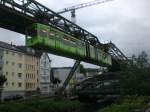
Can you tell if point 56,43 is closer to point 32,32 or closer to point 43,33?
point 43,33

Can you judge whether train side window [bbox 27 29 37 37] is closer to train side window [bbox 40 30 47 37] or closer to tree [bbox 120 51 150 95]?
train side window [bbox 40 30 47 37]

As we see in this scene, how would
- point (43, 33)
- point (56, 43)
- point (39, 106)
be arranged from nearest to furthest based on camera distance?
point (43, 33)
point (56, 43)
point (39, 106)

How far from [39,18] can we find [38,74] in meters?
90.4

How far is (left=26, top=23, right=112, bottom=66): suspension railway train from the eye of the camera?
4047 centimetres

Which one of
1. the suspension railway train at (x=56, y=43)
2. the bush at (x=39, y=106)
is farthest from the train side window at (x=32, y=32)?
the bush at (x=39, y=106)

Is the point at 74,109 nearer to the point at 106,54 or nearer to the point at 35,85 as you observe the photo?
the point at 106,54

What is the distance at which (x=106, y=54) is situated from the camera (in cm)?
6794

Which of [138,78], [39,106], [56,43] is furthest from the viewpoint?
[138,78]

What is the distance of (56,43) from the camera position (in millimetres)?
43406

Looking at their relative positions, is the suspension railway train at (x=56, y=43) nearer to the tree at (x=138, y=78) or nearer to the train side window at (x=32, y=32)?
the train side window at (x=32, y=32)

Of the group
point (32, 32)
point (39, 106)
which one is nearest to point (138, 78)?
point (39, 106)

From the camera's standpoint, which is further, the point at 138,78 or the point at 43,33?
the point at 138,78

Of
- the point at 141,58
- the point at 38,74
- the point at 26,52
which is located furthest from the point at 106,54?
the point at 38,74

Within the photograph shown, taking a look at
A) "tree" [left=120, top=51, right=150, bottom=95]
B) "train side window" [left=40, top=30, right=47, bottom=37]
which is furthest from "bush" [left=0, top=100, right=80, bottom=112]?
"train side window" [left=40, top=30, right=47, bottom=37]
